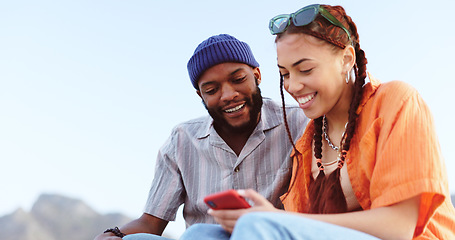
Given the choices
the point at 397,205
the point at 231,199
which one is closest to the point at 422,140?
the point at 397,205

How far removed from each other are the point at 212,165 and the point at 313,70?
4.45 feet

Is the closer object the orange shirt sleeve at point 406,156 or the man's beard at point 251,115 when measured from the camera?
the orange shirt sleeve at point 406,156

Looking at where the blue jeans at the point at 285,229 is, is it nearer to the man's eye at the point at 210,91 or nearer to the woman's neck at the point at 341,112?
the woman's neck at the point at 341,112

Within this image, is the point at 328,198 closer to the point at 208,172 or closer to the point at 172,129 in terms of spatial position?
the point at 208,172

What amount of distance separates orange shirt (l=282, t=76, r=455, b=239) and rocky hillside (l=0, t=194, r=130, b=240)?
2282cm

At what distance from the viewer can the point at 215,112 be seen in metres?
3.42

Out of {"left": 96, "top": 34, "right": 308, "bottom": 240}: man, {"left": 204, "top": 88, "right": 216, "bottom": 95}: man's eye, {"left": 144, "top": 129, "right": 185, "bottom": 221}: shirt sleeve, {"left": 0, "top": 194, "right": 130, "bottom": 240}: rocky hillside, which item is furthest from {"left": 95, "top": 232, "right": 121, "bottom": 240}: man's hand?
{"left": 0, "top": 194, "right": 130, "bottom": 240}: rocky hillside

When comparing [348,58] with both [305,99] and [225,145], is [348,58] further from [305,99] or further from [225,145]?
[225,145]

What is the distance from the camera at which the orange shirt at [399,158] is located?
196cm

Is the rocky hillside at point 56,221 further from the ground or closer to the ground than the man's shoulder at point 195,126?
closer to the ground

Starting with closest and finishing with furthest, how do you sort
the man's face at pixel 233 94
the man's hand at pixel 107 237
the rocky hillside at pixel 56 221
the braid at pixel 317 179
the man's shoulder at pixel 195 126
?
the braid at pixel 317 179, the man's hand at pixel 107 237, the man's face at pixel 233 94, the man's shoulder at pixel 195 126, the rocky hillside at pixel 56 221

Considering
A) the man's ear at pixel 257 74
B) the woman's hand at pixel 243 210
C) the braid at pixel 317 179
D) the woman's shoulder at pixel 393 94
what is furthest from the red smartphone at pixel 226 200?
the man's ear at pixel 257 74

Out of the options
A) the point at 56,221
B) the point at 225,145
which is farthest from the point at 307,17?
the point at 56,221

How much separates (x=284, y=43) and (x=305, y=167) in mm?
672
